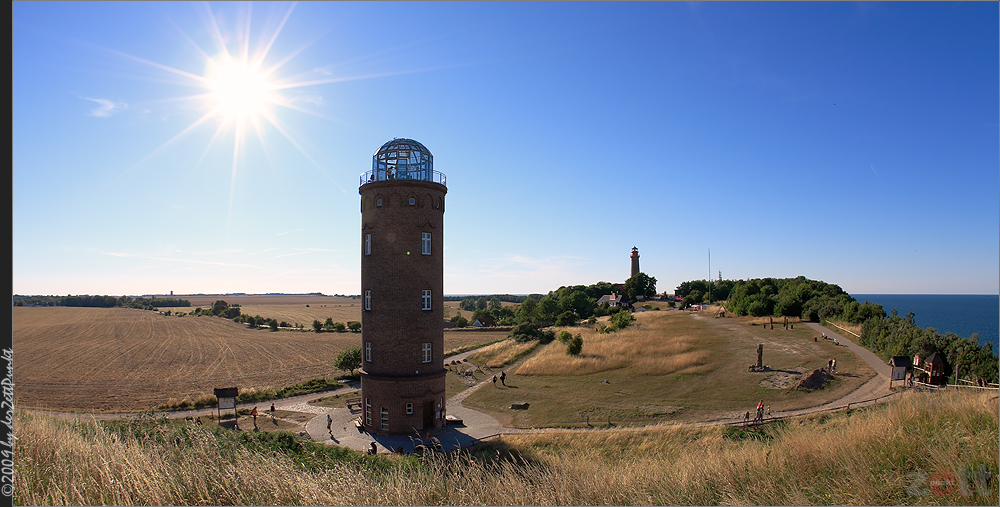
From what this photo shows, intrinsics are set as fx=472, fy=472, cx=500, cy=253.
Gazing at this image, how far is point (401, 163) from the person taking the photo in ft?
85.1

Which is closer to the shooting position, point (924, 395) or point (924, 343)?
point (924, 395)

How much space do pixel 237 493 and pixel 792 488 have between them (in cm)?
871

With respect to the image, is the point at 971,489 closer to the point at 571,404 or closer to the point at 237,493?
the point at 237,493

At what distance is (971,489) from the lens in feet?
22.2

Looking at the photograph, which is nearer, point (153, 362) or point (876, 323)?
point (876, 323)

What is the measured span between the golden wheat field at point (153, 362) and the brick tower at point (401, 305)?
17074 mm

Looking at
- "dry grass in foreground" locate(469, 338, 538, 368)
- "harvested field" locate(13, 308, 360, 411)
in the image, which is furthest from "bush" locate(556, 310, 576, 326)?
"harvested field" locate(13, 308, 360, 411)

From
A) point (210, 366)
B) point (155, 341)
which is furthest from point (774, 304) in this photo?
point (155, 341)

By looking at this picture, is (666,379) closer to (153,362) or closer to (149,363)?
(149,363)

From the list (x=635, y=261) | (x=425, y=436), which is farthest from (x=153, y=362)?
(x=635, y=261)

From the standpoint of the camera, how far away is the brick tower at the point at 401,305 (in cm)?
2472

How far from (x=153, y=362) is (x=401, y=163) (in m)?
46.2

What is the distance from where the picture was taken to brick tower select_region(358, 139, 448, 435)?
2472 centimetres

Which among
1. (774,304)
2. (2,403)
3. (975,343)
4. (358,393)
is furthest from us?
(774,304)
